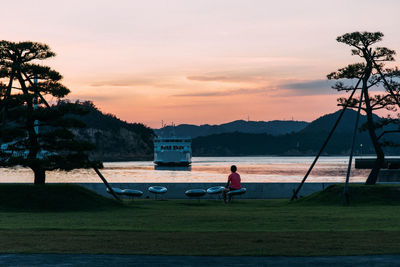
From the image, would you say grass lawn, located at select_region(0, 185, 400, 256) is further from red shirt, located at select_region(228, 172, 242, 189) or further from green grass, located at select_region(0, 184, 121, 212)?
red shirt, located at select_region(228, 172, 242, 189)

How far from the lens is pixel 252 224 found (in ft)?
59.9

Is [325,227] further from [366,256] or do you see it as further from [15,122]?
[15,122]

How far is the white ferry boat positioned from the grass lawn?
443 ft

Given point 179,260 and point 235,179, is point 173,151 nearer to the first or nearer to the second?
point 235,179

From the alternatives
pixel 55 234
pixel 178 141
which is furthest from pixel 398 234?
pixel 178 141

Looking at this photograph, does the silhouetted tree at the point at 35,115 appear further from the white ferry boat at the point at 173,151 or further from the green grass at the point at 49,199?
the white ferry boat at the point at 173,151

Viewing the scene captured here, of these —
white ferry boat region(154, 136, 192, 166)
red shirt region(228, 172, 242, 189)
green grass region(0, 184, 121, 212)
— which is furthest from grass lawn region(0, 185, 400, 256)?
white ferry boat region(154, 136, 192, 166)

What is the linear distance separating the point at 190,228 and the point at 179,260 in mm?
6555

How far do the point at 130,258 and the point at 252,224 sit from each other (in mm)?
7949

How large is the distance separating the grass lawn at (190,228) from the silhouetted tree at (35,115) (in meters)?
1.40

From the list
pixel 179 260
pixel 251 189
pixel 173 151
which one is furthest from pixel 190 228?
pixel 173 151

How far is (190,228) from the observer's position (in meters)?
17.1

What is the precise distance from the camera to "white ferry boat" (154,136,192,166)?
6511 inches

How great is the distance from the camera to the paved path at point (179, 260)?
10.1m
